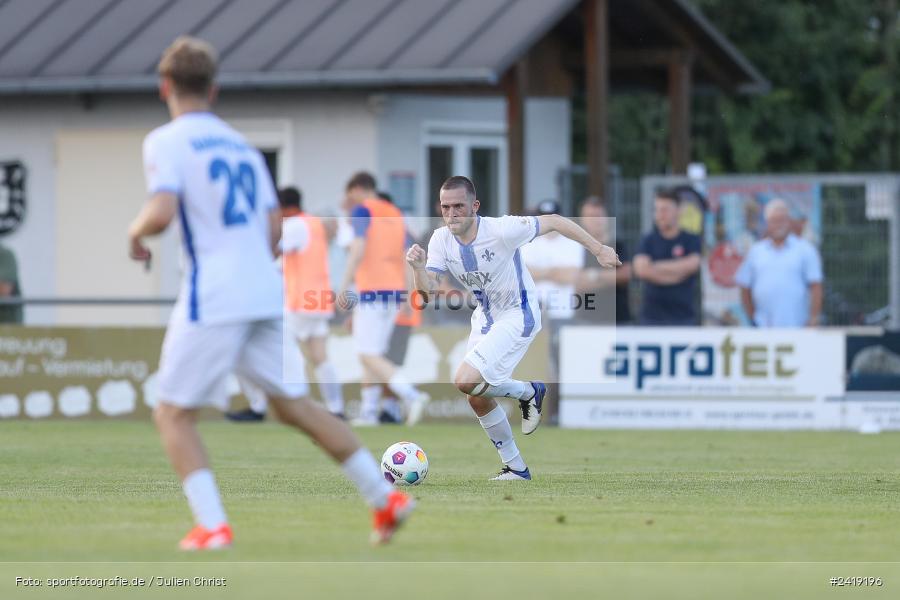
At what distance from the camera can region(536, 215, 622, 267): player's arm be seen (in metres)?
11.8

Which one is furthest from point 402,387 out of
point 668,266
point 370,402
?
point 668,266

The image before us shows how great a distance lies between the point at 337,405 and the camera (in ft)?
65.5

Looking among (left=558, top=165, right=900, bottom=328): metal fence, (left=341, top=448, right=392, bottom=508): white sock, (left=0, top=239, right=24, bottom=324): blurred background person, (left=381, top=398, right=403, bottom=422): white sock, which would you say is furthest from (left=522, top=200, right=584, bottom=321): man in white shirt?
A: (left=341, top=448, right=392, bottom=508): white sock

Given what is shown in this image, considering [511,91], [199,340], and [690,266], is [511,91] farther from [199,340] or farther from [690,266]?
[199,340]

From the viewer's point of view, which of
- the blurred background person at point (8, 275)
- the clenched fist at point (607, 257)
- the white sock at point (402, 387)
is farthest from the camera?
the blurred background person at point (8, 275)

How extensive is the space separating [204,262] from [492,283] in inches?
187

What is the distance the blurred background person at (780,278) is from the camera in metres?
20.0

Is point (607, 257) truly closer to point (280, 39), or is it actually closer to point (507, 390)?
point (507, 390)

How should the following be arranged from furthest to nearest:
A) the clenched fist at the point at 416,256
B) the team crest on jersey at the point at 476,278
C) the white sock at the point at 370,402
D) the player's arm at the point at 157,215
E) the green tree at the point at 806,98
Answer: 1. the green tree at the point at 806,98
2. the white sock at the point at 370,402
3. the team crest on jersey at the point at 476,278
4. the clenched fist at the point at 416,256
5. the player's arm at the point at 157,215

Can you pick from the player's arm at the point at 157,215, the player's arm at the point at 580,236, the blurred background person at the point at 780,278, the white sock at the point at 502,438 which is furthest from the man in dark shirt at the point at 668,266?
the player's arm at the point at 157,215

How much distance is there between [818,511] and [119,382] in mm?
12377

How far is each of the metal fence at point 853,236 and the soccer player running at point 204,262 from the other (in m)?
13.3

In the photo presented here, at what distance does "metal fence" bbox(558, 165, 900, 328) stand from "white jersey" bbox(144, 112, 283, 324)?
43.8 feet

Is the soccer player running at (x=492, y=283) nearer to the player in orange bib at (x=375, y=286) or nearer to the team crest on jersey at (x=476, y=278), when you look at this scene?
the team crest on jersey at (x=476, y=278)
